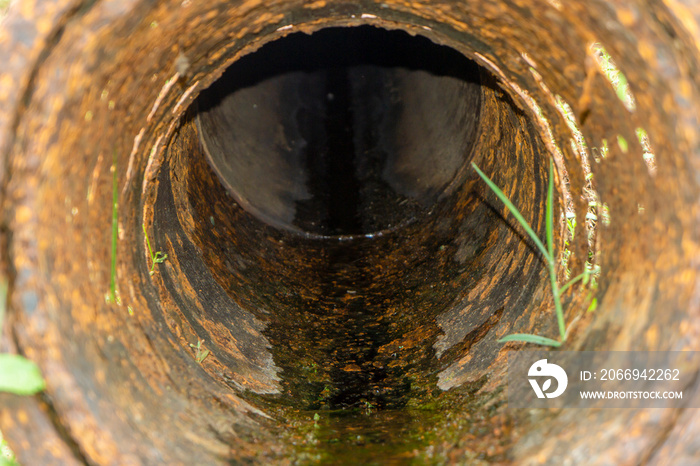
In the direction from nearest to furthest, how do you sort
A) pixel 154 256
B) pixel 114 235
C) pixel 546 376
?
pixel 114 235 → pixel 546 376 → pixel 154 256

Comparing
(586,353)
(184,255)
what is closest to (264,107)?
(184,255)

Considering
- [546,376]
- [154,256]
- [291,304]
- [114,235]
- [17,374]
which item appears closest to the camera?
[17,374]

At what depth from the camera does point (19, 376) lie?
1149mm

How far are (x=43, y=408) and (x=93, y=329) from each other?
0.89ft

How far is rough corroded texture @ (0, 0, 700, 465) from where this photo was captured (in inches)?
46.9

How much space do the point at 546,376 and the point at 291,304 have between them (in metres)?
1.65

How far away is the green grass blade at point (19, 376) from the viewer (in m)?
1.13

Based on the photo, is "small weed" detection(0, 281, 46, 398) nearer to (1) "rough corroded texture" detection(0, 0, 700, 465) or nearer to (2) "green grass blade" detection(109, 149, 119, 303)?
(1) "rough corroded texture" detection(0, 0, 700, 465)

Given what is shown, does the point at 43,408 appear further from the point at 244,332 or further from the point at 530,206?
the point at 530,206

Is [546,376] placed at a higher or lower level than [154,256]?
lower

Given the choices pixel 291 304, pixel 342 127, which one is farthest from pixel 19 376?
pixel 342 127

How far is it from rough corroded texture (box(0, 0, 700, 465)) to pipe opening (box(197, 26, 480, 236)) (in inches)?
37.7

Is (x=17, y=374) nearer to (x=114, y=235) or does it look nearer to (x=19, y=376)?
(x=19, y=376)

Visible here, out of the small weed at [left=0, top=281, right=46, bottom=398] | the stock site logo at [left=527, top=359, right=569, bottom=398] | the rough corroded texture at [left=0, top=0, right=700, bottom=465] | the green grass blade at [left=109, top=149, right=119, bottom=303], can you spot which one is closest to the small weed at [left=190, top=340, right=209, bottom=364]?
the rough corroded texture at [left=0, top=0, right=700, bottom=465]
